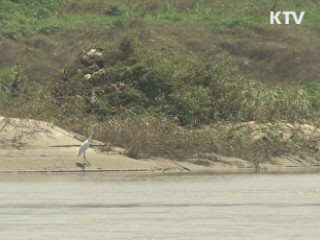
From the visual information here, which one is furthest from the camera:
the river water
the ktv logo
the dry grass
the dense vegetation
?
the ktv logo

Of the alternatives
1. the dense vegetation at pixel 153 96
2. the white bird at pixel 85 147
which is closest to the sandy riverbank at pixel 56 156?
the white bird at pixel 85 147

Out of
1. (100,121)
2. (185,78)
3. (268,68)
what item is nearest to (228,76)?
(185,78)

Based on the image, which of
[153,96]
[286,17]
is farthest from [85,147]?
[286,17]

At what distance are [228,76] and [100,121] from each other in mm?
4135

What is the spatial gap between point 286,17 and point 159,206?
37.0 meters

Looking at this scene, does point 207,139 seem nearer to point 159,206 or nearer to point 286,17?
point 159,206

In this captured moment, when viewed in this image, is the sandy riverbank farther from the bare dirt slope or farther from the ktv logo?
the ktv logo

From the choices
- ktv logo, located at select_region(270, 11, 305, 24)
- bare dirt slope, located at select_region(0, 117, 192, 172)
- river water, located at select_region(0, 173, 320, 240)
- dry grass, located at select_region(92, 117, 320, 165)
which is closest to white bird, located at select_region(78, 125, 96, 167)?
bare dirt slope, located at select_region(0, 117, 192, 172)

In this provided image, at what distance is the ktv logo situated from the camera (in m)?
56.0

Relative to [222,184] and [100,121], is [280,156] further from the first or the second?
[222,184]

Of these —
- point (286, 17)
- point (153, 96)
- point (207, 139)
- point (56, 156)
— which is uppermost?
point (286, 17)

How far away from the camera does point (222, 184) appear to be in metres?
25.3

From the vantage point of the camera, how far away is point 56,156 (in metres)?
29.0

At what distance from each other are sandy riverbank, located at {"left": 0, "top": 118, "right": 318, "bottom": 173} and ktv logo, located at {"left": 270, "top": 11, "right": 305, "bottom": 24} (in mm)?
25812
